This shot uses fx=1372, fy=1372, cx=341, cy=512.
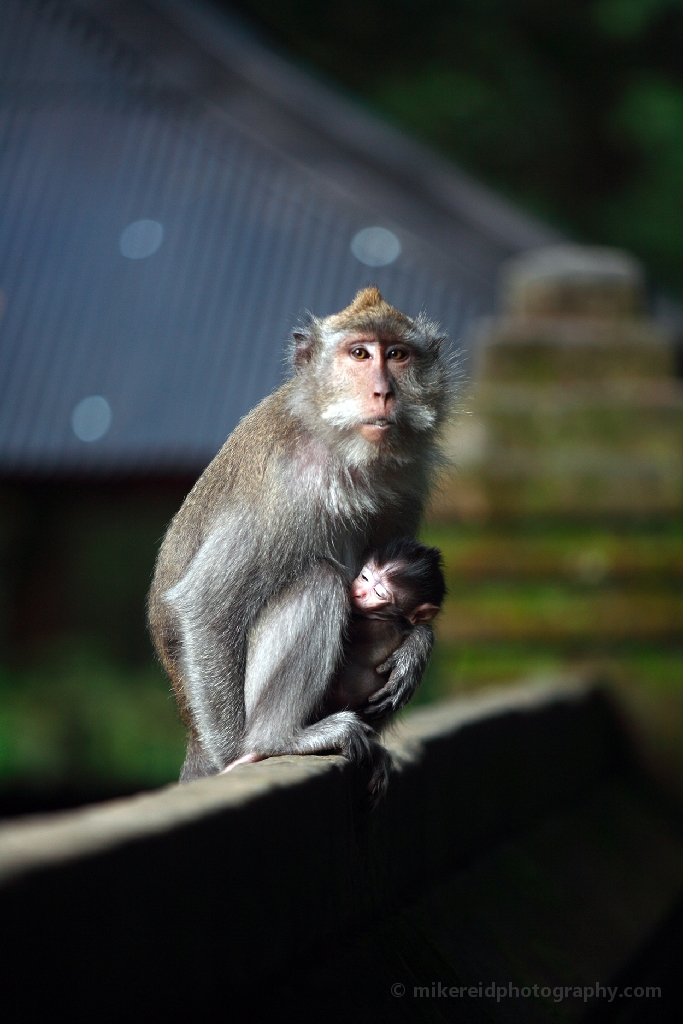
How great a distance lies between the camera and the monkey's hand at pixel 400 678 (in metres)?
3.60

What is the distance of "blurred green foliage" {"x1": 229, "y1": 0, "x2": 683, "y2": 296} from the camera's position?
16.8 metres

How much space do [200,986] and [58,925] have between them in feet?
1.58

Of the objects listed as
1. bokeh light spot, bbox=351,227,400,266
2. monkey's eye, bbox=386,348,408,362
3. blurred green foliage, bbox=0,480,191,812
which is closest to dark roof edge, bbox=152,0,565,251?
bokeh light spot, bbox=351,227,400,266

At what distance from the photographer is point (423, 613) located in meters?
3.75

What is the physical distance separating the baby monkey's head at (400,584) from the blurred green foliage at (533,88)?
13.7 m

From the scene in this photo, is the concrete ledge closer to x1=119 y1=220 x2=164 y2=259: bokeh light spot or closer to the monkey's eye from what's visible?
the monkey's eye

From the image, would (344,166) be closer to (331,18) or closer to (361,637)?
(331,18)

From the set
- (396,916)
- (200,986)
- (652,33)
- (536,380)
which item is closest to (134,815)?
(200,986)

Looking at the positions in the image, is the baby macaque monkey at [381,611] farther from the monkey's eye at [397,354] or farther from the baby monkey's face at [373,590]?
the monkey's eye at [397,354]

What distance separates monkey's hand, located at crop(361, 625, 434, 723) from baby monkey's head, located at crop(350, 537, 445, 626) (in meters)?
0.09

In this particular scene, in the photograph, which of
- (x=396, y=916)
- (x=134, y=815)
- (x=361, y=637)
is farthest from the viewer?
(x=361, y=637)

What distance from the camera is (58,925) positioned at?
5.39 ft

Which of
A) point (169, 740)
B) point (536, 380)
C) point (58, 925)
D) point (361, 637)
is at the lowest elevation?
point (169, 740)

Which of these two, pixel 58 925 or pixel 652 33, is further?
pixel 652 33
